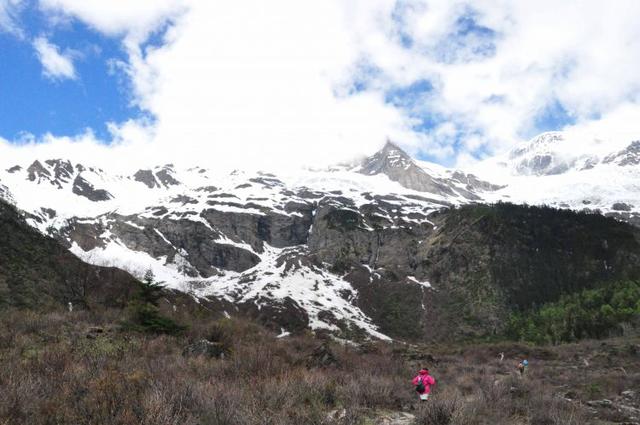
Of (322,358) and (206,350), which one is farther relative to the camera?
(322,358)

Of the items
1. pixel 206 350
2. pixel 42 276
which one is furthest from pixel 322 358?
pixel 42 276

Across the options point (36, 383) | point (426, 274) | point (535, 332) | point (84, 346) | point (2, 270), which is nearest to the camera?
point (36, 383)

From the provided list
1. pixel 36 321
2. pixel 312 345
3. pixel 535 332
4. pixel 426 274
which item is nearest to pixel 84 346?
pixel 36 321

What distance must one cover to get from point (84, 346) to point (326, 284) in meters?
168

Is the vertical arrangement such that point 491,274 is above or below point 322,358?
above

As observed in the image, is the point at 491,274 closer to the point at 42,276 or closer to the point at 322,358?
the point at 42,276

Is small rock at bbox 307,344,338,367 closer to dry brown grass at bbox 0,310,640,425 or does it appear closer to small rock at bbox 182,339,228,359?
dry brown grass at bbox 0,310,640,425

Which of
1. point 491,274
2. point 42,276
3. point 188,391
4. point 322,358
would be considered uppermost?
point 491,274

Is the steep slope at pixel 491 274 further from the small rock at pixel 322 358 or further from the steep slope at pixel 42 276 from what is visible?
the small rock at pixel 322 358

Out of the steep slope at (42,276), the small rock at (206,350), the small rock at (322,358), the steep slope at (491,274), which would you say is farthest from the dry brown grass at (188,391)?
the steep slope at (491,274)

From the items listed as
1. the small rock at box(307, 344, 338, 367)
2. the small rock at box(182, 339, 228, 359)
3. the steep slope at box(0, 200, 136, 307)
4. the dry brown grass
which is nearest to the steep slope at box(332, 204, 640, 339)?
the steep slope at box(0, 200, 136, 307)

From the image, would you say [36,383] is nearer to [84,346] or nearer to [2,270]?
[84,346]

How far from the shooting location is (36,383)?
27.0 ft

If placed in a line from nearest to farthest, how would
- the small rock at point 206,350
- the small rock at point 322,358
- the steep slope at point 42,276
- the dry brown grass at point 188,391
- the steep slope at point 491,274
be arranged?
1. the dry brown grass at point 188,391
2. the small rock at point 206,350
3. the small rock at point 322,358
4. the steep slope at point 42,276
5. the steep slope at point 491,274
